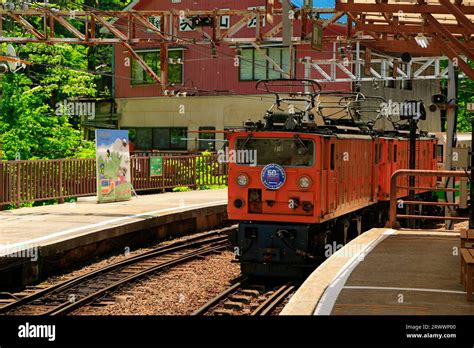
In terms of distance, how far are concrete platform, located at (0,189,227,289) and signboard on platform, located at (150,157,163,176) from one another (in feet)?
3.88

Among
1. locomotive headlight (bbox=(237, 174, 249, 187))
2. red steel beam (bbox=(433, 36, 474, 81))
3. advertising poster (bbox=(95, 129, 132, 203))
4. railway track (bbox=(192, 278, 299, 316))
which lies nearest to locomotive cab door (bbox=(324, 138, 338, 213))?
locomotive headlight (bbox=(237, 174, 249, 187))

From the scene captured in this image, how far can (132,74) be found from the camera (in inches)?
1658

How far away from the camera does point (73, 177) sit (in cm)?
2238

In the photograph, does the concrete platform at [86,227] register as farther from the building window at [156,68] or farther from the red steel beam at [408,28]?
the building window at [156,68]

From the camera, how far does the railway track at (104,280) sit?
1202 centimetres

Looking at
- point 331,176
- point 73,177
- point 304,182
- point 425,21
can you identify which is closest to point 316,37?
point 425,21

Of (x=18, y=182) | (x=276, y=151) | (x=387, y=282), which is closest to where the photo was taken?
(x=387, y=282)

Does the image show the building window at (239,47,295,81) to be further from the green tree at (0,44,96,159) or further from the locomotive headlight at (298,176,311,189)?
the locomotive headlight at (298,176,311,189)

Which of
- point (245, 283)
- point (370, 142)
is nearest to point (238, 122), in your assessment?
point (370, 142)

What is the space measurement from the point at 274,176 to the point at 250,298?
2.28 m

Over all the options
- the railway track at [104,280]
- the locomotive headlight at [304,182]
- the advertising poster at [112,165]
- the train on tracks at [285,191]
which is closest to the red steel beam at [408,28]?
the train on tracks at [285,191]

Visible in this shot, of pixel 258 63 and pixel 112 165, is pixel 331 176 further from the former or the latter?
pixel 258 63
